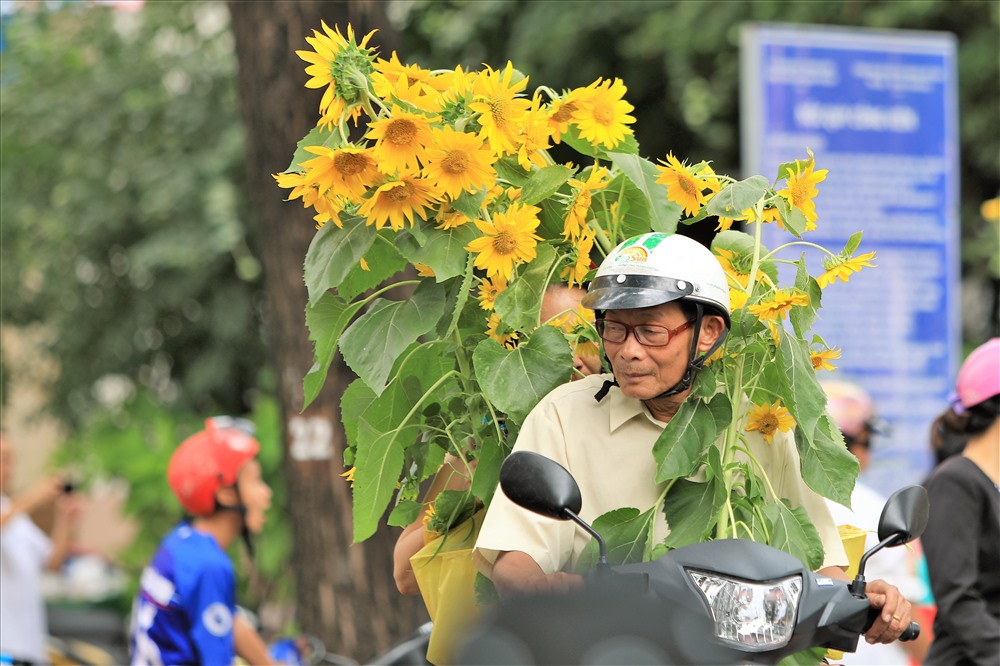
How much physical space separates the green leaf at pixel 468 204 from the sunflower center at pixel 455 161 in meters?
0.08

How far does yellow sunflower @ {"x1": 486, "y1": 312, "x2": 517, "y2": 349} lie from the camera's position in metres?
3.70

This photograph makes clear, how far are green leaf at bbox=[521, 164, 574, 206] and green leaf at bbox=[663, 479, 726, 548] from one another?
0.76m

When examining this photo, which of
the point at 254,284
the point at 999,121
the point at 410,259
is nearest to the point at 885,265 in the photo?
the point at 999,121

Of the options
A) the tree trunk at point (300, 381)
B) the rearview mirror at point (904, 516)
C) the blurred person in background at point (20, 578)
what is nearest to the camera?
the rearview mirror at point (904, 516)

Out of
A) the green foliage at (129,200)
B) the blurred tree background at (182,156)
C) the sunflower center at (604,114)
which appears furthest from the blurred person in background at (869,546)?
the green foliage at (129,200)

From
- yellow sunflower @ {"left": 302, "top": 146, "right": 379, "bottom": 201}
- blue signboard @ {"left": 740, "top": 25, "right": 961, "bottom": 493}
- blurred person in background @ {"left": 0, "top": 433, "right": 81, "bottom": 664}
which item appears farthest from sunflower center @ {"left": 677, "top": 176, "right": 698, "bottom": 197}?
A: blue signboard @ {"left": 740, "top": 25, "right": 961, "bottom": 493}

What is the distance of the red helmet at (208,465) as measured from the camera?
19.6ft

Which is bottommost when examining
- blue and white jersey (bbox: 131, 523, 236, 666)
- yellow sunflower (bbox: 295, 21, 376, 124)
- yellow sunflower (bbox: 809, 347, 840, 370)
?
blue and white jersey (bbox: 131, 523, 236, 666)

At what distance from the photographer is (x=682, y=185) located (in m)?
3.63

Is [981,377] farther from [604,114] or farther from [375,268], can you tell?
[375,268]

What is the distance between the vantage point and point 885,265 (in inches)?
424

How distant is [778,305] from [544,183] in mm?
638

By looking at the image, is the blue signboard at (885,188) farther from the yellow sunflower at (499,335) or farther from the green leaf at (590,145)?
the yellow sunflower at (499,335)

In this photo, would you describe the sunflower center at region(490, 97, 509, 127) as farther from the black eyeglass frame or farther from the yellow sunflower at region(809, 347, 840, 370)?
the yellow sunflower at region(809, 347, 840, 370)
